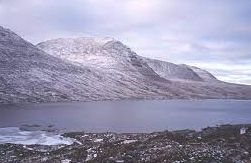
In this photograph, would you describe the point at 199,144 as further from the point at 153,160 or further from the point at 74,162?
the point at 74,162

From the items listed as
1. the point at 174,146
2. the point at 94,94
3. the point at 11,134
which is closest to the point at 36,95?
the point at 94,94

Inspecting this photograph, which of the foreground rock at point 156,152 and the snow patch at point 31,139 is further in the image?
the snow patch at point 31,139

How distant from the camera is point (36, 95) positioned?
172125 mm

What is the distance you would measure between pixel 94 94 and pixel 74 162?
543 feet

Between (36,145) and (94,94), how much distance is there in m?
152

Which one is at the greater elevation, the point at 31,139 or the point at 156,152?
the point at 156,152

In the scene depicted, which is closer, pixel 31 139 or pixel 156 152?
pixel 156 152

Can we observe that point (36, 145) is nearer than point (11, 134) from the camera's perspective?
Yes

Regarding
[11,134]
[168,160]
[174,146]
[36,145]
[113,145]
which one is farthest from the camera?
[11,134]

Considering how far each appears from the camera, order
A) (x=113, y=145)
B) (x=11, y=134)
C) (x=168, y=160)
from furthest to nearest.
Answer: (x=11, y=134), (x=113, y=145), (x=168, y=160)

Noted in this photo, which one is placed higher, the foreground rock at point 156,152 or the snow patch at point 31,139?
the foreground rock at point 156,152

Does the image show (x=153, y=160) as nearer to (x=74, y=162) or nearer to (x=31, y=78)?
(x=74, y=162)

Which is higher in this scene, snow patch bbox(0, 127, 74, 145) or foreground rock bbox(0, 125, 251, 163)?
foreground rock bbox(0, 125, 251, 163)

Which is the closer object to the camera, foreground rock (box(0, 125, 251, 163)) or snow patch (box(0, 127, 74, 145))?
foreground rock (box(0, 125, 251, 163))
